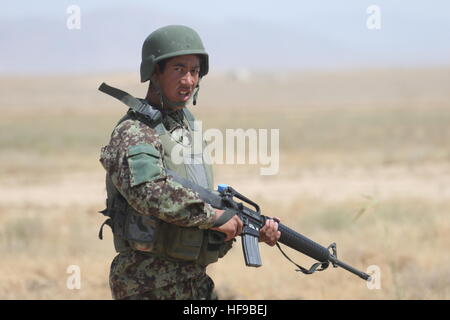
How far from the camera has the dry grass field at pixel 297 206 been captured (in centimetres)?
724

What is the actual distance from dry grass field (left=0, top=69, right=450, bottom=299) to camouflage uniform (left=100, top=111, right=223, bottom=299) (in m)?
2.34

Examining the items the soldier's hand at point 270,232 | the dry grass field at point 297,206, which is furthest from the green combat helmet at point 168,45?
the dry grass field at point 297,206

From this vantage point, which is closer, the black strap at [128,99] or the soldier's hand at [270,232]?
the black strap at [128,99]

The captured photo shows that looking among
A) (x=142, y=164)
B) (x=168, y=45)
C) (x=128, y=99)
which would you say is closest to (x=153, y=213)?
(x=142, y=164)

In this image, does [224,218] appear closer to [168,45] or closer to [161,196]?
[161,196]

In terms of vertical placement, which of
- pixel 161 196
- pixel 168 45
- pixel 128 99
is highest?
pixel 168 45

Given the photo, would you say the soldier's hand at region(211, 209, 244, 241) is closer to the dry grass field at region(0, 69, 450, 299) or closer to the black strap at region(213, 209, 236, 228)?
the black strap at region(213, 209, 236, 228)

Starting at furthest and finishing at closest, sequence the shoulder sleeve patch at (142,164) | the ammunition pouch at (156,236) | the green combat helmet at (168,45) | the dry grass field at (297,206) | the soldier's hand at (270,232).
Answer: the dry grass field at (297,206)
the soldier's hand at (270,232)
the green combat helmet at (168,45)
the ammunition pouch at (156,236)
the shoulder sleeve patch at (142,164)

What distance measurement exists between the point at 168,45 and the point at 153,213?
2.44ft

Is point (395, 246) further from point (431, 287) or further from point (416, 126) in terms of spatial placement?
point (416, 126)

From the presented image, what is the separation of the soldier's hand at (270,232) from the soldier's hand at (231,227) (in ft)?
0.54

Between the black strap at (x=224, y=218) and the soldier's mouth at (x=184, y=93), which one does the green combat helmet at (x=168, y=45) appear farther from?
the black strap at (x=224, y=218)

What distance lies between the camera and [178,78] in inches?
140
